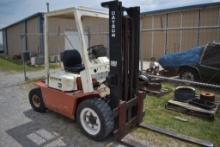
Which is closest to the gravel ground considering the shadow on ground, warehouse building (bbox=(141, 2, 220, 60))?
the shadow on ground

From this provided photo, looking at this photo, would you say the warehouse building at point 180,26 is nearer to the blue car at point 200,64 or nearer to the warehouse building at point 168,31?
the warehouse building at point 168,31

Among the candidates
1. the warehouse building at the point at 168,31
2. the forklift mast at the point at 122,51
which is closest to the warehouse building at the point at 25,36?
the warehouse building at the point at 168,31

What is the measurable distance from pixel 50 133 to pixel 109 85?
1561mm

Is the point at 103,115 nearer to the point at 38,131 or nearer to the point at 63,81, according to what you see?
the point at 63,81

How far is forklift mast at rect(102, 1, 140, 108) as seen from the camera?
11.8ft

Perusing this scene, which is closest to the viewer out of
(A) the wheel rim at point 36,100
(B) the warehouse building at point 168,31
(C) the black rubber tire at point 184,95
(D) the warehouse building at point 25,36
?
(A) the wheel rim at point 36,100

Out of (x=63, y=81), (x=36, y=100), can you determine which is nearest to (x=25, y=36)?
(x=36, y=100)

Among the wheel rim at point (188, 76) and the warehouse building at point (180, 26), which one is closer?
the wheel rim at point (188, 76)

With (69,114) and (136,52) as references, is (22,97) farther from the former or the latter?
(136,52)

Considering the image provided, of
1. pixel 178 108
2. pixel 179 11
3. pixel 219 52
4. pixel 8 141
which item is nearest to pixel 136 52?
pixel 178 108

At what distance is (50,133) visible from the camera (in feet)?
13.8

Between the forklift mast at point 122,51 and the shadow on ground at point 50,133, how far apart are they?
916 mm

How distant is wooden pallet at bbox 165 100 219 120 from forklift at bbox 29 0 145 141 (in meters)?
1.50

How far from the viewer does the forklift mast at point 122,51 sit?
11.8ft
